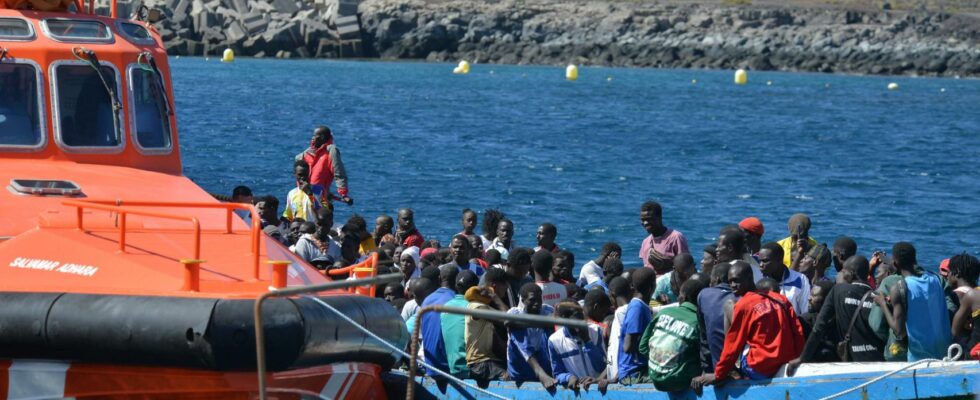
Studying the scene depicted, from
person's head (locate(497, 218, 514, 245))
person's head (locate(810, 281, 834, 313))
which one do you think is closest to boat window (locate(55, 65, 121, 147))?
person's head (locate(497, 218, 514, 245))

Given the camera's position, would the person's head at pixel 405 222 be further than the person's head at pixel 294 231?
Yes

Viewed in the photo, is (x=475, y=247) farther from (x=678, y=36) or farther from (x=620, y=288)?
(x=678, y=36)

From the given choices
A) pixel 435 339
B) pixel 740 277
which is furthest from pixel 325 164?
pixel 740 277

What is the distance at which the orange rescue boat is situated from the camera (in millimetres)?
7906

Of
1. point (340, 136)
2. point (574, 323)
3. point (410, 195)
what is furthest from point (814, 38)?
point (574, 323)

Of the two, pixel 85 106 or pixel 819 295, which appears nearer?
pixel 85 106

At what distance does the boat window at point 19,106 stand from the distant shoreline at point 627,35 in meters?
91.1

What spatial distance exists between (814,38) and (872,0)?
12617mm

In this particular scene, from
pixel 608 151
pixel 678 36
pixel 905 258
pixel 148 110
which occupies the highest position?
pixel 148 110

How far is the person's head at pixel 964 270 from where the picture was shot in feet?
35.2

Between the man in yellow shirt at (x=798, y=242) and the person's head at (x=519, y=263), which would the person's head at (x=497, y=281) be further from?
the man in yellow shirt at (x=798, y=242)

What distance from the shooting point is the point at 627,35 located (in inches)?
4412

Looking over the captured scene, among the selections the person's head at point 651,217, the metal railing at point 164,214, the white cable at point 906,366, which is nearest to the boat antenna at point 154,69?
the metal railing at point 164,214

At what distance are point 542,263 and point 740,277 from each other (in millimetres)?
2574
